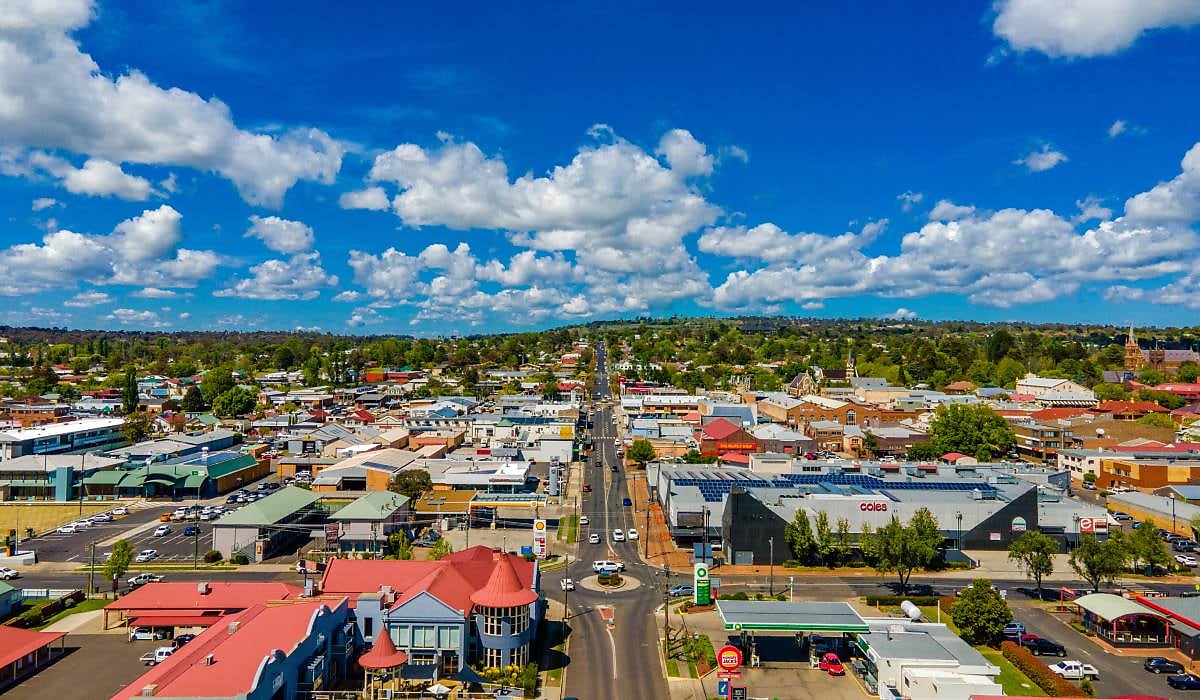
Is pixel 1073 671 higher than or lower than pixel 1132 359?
lower

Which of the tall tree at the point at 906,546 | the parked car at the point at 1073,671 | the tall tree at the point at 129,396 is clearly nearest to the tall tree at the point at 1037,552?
the tall tree at the point at 906,546

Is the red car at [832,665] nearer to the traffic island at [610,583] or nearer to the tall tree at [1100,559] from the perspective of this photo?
the traffic island at [610,583]

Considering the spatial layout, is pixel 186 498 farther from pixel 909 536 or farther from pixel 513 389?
A: pixel 513 389

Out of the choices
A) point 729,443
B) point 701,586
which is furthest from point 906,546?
point 729,443

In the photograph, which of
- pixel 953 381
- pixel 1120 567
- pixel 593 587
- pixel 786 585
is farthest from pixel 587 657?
pixel 953 381

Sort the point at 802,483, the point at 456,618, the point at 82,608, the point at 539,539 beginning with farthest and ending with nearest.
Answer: the point at 802,483 → the point at 539,539 → the point at 82,608 → the point at 456,618

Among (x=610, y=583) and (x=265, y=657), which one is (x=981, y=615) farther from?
(x=265, y=657)

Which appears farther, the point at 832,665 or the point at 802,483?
the point at 802,483
